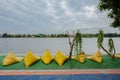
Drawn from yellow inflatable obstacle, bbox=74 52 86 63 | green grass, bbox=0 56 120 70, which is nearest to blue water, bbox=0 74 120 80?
green grass, bbox=0 56 120 70

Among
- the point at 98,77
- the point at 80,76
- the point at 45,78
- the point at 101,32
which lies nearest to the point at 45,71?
the point at 45,78

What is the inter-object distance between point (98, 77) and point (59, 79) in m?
2.10

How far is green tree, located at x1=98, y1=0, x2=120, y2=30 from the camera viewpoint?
37.6 feet

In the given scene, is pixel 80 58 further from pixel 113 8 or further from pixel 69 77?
pixel 113 8

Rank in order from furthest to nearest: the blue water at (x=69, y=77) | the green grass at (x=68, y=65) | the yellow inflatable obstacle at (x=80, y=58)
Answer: the yellow inflatable obstacle at (x=80, y=58) → the green grass at (x=68, y=65) → the blue water at (x=69, y=77)

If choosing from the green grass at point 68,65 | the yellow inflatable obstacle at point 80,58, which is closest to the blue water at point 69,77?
the green grass at point 68,65

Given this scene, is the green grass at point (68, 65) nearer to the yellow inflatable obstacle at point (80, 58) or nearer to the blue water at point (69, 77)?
the yellow inflatable obstacle at point (80, 58)

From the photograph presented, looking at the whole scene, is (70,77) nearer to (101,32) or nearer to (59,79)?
(59,79)

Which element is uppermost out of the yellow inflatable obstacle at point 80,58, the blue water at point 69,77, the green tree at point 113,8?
the green tree at point 113,8

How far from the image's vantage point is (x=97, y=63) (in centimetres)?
1456

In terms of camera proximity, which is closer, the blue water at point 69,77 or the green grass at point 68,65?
the blue water at point 69,77

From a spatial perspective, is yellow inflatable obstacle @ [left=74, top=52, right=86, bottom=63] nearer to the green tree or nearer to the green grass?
the green grass

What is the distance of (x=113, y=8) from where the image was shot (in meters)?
11.7

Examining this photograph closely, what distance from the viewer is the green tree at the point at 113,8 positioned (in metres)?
11.5
